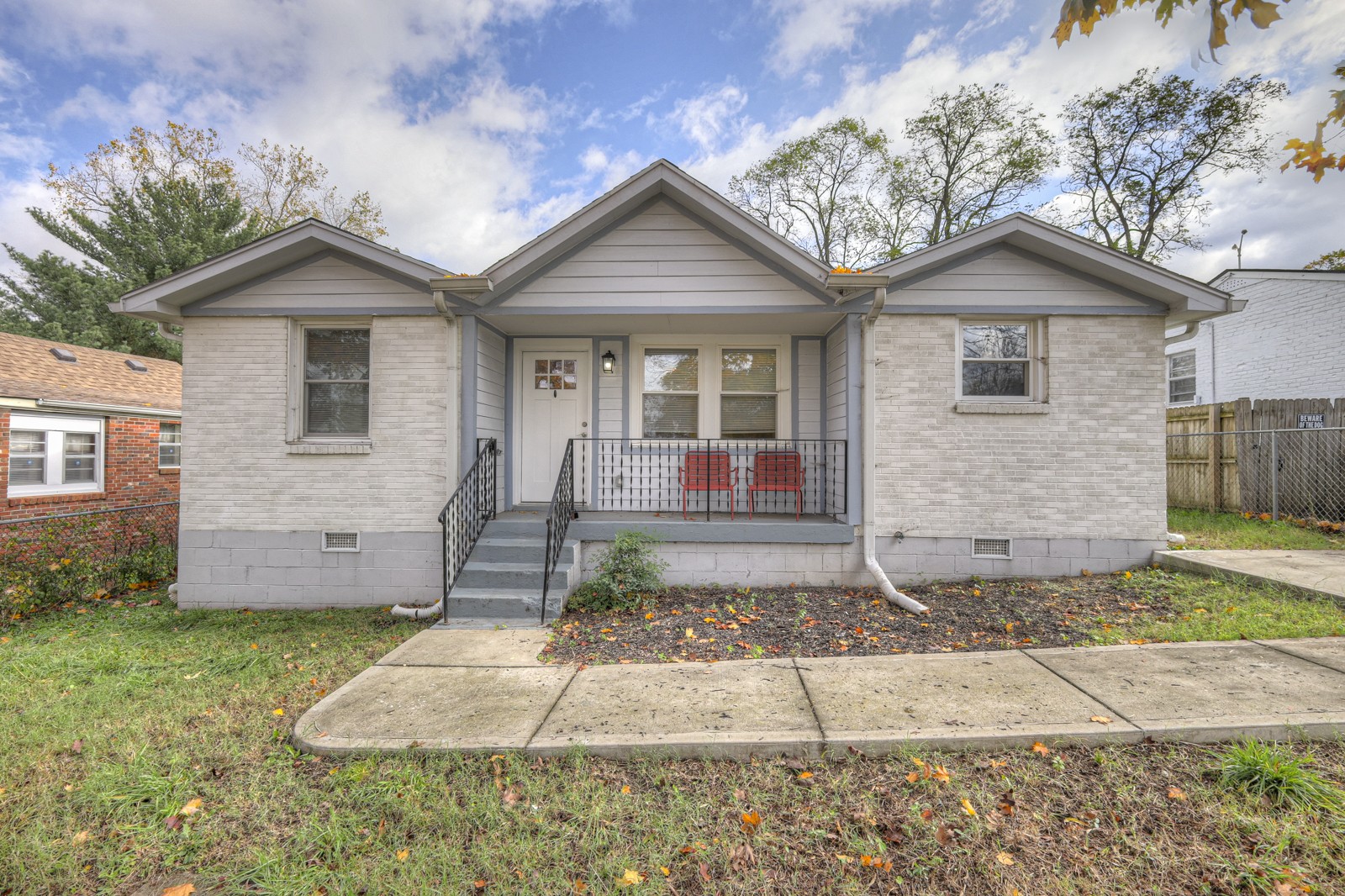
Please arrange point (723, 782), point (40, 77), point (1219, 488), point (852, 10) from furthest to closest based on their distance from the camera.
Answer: point (40, 77) → point (852, 10) → point (1219, 488) → point (723, 782)

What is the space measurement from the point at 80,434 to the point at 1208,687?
15.9m

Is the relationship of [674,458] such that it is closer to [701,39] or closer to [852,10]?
[701,39]

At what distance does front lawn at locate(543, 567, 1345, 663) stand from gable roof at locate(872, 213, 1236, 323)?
2.83m

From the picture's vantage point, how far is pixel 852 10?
11.0 metres

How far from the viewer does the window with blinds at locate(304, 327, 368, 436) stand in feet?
20.5

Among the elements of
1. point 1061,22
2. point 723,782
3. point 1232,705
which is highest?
point 1061,22

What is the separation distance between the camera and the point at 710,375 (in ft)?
23.5

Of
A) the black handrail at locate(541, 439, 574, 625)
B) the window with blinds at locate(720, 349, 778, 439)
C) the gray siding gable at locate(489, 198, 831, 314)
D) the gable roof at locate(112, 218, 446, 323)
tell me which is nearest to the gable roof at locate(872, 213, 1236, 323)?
the gray siding gable at locate(489, 198, 831, 314)

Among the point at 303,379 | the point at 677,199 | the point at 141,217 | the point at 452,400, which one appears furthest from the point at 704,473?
the point at 141,217

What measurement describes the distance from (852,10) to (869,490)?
10.7 metres

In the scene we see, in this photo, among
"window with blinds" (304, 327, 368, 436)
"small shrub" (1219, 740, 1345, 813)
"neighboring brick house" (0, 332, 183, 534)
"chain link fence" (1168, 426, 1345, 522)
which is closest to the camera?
"small shrub" (1219, 740, 1345, 813)

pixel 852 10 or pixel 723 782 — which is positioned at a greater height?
pixel 852 10

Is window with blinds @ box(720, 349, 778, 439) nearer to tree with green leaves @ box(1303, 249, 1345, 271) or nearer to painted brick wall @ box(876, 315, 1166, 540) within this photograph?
painted brick wall @ box(876, 315, 1166, 540)

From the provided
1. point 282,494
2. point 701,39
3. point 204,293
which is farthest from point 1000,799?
point 701,39
